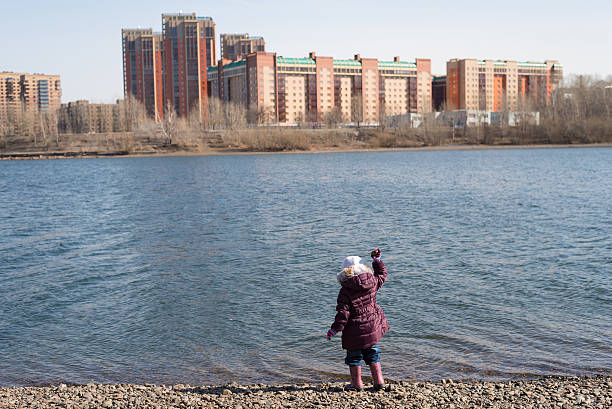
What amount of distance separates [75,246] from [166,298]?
9840mm

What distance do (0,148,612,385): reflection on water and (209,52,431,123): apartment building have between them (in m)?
127

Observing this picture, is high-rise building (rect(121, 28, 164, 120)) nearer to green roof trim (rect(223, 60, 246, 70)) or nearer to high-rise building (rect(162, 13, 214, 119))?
high-rise building (rect(162, 13, 214, 119))

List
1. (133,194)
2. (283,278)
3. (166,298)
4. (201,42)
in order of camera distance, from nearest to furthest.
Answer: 1. (166,298)
2. (283,278)
3. (133,194)
4. (201,42)

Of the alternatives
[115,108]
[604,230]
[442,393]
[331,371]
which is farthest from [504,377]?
Answer: [115,108]

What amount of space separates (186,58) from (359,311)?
177139 millimetres

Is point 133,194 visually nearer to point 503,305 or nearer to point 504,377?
point 503,305

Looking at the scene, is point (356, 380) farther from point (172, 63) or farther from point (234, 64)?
point (172, 63)

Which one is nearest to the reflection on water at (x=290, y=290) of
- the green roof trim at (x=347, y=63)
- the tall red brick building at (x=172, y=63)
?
the green roof trim at (x=347, y=63)

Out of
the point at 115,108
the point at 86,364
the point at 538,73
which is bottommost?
the point at 86,364

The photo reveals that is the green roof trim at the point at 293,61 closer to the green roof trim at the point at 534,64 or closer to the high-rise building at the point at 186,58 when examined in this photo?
the high-rise building at the point at 186,58

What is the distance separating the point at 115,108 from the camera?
513 feet

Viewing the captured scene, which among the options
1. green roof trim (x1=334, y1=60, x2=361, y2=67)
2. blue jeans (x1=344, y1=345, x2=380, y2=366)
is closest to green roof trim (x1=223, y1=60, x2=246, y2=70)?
green roof trim (x1=334, y1=60, x2=361, y2=67)

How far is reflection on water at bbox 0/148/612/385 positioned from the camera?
10.7m

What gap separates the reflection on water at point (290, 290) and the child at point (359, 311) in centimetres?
178
